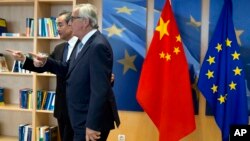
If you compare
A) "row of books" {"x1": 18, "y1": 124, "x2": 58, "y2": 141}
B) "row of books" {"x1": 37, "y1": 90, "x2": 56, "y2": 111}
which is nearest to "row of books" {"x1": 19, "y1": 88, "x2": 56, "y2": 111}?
"row of books" {"x1": 37, "y1": 90, "x2": 56, "y2": 111}

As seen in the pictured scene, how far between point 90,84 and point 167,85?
1210 millimetres

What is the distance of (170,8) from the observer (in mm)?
3326

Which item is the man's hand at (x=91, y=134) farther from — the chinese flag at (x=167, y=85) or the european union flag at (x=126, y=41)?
the european union flag at (x=126, y=41)

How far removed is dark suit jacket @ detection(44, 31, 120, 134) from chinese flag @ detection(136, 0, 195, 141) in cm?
103

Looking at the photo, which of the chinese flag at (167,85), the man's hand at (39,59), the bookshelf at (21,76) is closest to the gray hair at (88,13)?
the man's hand at (39,59)

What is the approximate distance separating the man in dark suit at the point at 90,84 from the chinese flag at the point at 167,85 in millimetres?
1027

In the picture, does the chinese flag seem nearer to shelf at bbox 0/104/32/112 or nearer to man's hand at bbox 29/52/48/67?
man's hand at bbox 29/52/48/67

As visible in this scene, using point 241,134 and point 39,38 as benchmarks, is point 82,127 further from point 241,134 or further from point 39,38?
point 39,38

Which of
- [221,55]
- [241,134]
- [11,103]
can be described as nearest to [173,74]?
[221,55]

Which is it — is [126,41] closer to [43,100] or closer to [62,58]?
[62,58]

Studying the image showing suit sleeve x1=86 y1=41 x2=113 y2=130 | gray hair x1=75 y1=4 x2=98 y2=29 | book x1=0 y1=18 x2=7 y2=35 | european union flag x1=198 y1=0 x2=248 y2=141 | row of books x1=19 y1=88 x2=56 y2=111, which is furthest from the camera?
book x1=0 y1=18 x2=7 y2=35

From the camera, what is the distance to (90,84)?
220 centimetres

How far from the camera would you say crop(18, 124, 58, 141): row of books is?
12.0 ft

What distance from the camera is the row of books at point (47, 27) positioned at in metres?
3.64
